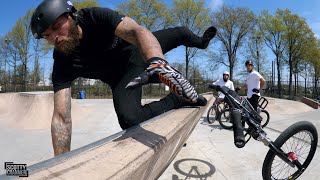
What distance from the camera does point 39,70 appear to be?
3572 centimetres

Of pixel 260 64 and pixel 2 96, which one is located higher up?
pixel 260 64

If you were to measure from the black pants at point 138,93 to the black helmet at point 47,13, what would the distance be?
0.72 meters

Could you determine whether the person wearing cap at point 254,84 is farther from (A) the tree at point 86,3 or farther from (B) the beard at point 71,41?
(A) the tree at point 86,3

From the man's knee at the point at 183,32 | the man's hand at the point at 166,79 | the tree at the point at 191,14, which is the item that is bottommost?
the man's hand at the point at 166,79

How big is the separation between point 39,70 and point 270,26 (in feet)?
84.7

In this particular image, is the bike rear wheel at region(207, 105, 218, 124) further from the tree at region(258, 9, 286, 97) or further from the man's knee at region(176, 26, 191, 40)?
the tree at region(258, 9, 286, 97)

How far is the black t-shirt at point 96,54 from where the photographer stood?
2.29 metres

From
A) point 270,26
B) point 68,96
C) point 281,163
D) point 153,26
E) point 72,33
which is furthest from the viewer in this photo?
point 270,26

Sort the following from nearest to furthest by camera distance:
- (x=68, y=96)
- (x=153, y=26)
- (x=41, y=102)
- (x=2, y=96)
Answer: (x=68, y=96) → (x=41, y=102) → (x=2, y=96) → (x=153, y=26)

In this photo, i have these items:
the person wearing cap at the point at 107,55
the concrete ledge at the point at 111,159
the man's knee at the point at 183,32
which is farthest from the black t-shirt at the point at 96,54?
the concrete ledge at the point at 111,159

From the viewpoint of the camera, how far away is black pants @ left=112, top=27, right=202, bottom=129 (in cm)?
252

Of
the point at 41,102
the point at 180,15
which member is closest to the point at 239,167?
the point at 41,102

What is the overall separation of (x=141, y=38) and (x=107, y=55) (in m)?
0.77

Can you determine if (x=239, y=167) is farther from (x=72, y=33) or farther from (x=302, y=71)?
(x=302, y=71)
